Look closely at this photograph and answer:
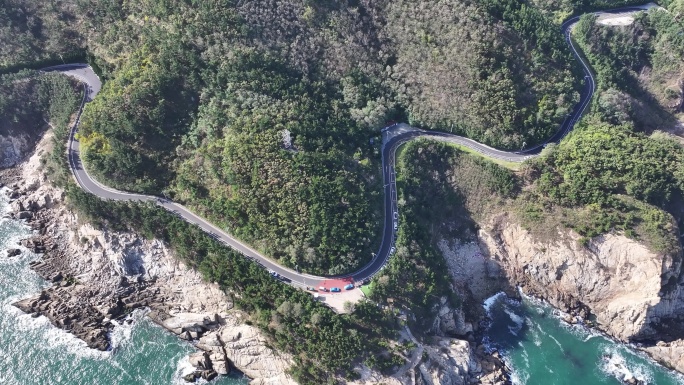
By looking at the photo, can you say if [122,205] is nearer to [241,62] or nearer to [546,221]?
[241,62]

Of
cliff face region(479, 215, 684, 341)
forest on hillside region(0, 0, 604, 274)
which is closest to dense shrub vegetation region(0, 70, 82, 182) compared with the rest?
forest on hillside region(0, 0, 604, 274)

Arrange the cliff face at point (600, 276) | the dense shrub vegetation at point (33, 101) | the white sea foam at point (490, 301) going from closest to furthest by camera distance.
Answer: the cliff face at point (600, 276) < the white sea foam at point (490, 301) < the dense shrub vegetation at point (33, 101)

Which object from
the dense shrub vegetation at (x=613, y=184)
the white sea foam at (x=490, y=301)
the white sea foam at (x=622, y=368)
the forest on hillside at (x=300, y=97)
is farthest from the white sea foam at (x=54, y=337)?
the white sea foam at (x=622, y=368)

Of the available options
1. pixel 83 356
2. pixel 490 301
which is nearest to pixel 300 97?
pixel 490 301

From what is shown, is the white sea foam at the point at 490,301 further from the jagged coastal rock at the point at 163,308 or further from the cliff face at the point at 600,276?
the jagged coastal rock at the point at 163,308

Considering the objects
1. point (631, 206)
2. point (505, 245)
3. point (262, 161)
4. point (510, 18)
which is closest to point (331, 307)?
point (262, 161)

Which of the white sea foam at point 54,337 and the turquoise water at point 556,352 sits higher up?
the turquoise water at point 556,352

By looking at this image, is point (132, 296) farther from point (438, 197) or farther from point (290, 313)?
point (438, 197)

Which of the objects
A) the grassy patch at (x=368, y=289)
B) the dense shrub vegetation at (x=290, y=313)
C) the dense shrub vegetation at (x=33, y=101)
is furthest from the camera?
the dense shrub vegetation at (x=33, y=101)
